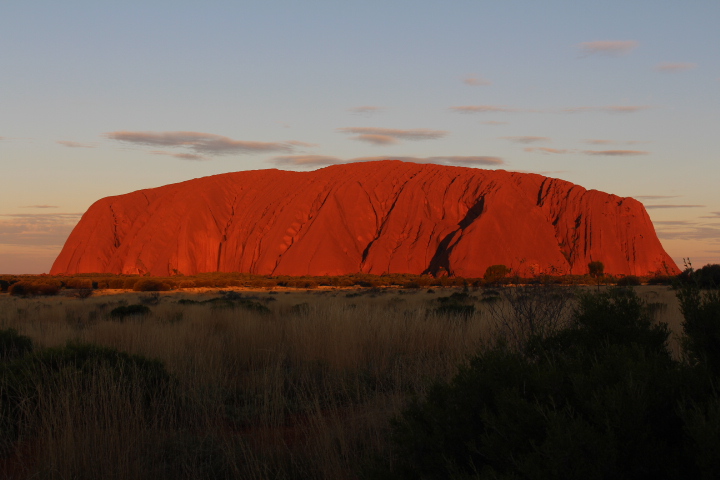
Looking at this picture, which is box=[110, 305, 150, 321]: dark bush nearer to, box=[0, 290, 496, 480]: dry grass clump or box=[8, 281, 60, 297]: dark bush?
box=[0, 290, 496, 480]: dry grass clump

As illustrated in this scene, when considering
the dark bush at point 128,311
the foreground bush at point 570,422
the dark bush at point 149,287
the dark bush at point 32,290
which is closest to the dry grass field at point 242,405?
the foreground bush at point 570,422

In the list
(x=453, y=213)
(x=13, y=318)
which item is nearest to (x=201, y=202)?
(x=453, y=213)

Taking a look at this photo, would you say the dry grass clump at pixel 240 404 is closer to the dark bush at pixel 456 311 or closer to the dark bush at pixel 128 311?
the dark bush at pixel 456 311

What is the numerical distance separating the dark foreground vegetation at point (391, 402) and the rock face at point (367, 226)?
2307 inches

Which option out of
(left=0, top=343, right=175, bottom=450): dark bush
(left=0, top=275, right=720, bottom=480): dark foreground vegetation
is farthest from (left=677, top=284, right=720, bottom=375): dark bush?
(left=0, top=343, right=175, bottom=450): dark bush

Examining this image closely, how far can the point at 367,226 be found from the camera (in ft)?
257

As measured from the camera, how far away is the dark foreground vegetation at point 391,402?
224cm

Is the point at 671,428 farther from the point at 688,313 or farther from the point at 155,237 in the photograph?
the point at 155,237

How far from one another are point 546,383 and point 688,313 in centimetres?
98

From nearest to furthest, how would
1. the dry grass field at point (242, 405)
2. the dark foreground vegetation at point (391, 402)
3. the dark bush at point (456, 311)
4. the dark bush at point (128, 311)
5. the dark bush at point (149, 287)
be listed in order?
the dark foreground vegetation at point (391, 402) → the dry grass field at point (242, 405) → the dark bush at point (456, 311) → the dark bush at point (128, 311) → the dark bush at point (149, 287)

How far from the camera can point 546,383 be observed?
2605mm

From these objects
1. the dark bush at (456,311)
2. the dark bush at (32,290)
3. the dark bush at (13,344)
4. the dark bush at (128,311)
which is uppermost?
the dark bush at (456,311)

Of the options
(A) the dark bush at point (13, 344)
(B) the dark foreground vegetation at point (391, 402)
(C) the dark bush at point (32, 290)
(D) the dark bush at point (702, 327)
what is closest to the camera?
(B) the dark foreground vegetation at point (391, 402)

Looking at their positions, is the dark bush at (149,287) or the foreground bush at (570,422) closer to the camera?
the foreground bush at (570,422)
